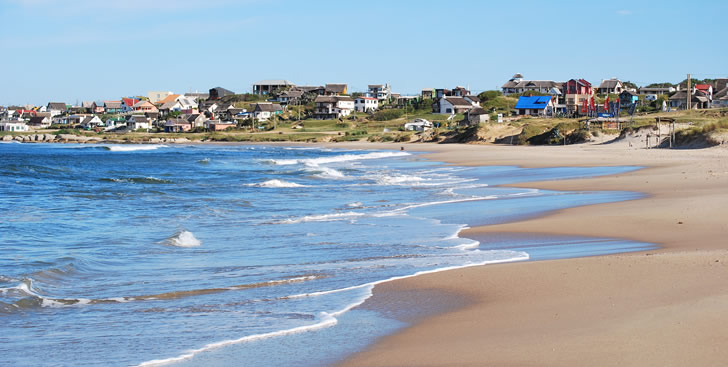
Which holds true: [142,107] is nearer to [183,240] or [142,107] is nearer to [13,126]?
[13,126]

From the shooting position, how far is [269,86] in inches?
6029

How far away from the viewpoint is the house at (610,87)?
11850 centimetres

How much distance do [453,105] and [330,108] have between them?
21.3 meters

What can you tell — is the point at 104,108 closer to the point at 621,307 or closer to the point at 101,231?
the point at 101,231

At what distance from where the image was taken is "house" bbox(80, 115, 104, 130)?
419 feet

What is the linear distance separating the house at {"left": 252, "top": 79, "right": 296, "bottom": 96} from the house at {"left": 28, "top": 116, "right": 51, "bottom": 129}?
41895 mm

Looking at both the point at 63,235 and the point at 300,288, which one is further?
the point at 63,235

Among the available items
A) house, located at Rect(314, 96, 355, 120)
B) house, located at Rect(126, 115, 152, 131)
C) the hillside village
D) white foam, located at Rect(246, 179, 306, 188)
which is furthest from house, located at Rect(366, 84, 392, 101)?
white foam, located at Rect(246, 179, 306, 188)

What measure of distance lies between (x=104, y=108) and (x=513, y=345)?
162468 millimetres

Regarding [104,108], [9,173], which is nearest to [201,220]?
[9,173]

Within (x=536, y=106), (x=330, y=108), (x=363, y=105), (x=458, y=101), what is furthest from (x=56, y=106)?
(x=536, y=106)

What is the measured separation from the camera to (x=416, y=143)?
74125mm

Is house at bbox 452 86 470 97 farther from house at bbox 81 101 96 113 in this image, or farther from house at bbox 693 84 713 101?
house at bbox 81 101 96 113

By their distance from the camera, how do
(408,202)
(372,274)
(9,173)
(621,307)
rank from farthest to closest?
(9,173)
(408,202)
(372,274)
(621,307)
